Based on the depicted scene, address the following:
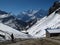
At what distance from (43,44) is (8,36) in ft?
75.4

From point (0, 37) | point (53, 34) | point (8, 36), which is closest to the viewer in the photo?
point (0, 37)

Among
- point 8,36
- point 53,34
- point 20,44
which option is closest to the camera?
point 20,44

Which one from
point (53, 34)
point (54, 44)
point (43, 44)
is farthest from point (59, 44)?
point (53, 34)

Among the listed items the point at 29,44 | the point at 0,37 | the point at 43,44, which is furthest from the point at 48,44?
the point at 0,37

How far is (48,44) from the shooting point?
45.2 metres

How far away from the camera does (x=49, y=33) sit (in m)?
93.3

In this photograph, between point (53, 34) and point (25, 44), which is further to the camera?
point (53, 34)

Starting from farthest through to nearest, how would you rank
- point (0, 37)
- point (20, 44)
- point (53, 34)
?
point (53, 34)
point (0, 37)
point (20, 44)

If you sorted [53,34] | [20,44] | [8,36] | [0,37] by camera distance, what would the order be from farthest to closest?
[53,34] → [8,36] → [0,37] → [20,44]

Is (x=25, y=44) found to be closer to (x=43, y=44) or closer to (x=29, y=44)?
(x=29, y=44)

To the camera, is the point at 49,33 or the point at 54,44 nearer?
the point at 54,44

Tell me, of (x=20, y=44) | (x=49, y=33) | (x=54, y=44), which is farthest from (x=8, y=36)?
(x=49, y=33)

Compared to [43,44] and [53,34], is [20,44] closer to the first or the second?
[43,44]

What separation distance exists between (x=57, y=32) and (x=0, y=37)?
147 ft
